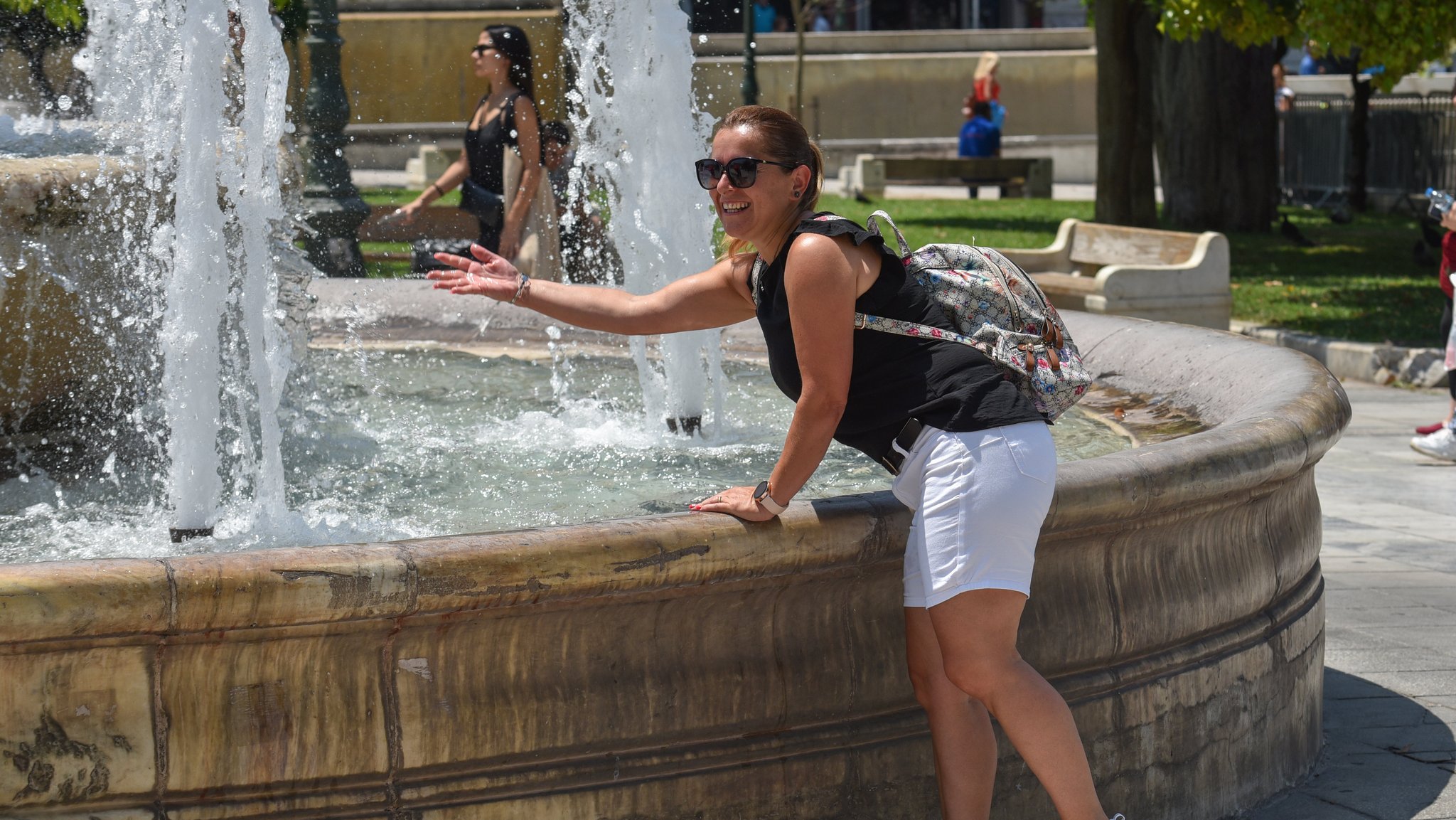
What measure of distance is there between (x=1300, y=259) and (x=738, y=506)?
49.1 feet

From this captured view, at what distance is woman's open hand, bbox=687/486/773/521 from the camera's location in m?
3.03

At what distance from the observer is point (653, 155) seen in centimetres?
689

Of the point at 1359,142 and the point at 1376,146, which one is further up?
the point at 1359,142

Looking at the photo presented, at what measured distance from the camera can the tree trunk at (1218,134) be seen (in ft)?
62.2

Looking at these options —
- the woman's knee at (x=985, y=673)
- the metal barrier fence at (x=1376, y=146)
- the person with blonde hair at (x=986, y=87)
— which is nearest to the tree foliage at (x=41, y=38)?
the woman's knee at (x=985, y=673)

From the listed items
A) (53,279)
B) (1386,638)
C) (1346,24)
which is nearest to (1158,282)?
(1346,24)

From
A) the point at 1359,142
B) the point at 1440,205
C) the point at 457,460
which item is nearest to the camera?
the point at 457,460

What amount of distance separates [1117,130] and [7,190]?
13.6m

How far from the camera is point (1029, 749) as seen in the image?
3.05m

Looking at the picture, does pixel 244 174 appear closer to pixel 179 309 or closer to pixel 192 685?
pixel 179 309

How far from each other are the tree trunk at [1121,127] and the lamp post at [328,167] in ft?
25.0

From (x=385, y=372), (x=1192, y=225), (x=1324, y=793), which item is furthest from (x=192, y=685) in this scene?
(x=1192, y=225)

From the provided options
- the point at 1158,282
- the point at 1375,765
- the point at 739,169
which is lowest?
the point at 1375,765

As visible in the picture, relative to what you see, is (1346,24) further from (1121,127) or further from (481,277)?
(481,277)
